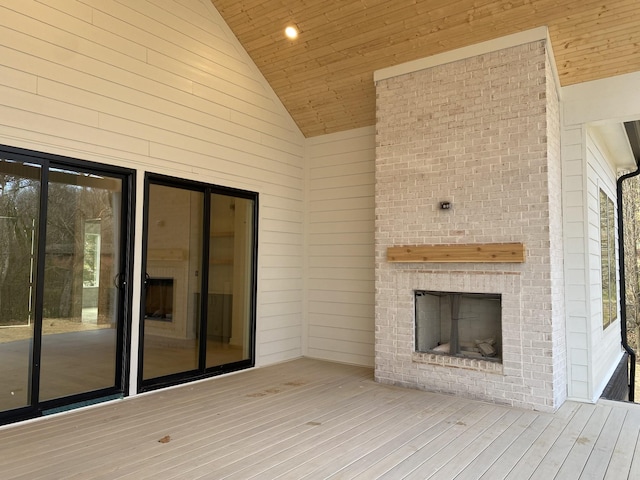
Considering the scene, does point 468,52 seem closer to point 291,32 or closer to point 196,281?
point 291,32

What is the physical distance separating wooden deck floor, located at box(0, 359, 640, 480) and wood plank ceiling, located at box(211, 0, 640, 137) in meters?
3.41

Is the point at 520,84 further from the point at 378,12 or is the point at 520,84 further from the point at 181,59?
the point at 181,59

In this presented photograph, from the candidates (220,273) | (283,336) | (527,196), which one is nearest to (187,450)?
(220,273)

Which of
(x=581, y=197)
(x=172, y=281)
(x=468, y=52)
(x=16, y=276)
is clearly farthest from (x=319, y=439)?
(x=468, y=52)

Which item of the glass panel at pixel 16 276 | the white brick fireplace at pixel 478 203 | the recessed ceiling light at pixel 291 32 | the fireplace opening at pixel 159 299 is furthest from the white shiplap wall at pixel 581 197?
the glass panel at pixel 16 276

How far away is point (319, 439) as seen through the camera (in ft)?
11.3

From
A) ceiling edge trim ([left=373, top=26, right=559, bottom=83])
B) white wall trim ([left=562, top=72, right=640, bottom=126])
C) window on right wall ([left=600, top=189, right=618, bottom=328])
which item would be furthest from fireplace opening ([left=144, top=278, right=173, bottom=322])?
window on right wall ([left=600, top=189, right=618, bottom=328])

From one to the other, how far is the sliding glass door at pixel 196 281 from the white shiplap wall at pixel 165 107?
171 millimetres

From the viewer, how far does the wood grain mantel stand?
14.4 ft

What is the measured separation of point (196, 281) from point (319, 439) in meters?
2.45

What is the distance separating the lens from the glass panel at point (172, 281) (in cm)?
470

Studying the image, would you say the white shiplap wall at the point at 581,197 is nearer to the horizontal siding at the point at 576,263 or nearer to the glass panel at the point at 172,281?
the horizontal siding at the point at 576,263

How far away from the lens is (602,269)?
19.4 feet

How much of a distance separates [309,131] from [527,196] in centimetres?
333
